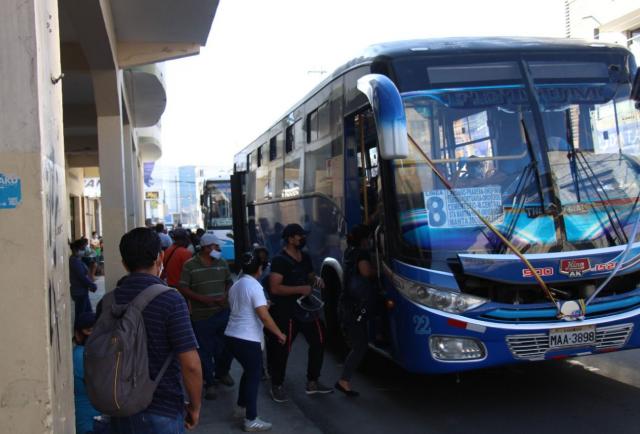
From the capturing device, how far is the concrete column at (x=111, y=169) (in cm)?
1095

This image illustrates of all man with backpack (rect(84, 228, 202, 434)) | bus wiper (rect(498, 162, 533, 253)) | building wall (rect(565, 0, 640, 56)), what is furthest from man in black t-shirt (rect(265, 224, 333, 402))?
building wall (rect(565, 0, 640, 56))

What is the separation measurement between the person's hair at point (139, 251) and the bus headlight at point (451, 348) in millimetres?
3100

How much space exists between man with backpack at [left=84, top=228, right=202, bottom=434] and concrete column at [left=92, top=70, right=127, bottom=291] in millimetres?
8120

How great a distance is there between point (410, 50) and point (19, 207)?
4.12 m

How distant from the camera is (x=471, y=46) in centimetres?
643

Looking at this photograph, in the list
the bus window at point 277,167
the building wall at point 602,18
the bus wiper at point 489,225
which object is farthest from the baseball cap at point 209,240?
the building wall at point 602,18

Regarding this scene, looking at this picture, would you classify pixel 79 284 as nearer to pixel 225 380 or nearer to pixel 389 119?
pixel 225 380

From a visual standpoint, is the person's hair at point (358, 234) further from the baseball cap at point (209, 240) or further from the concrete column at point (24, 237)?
the concrete column at point (24, 237)

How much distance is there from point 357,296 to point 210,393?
194cm

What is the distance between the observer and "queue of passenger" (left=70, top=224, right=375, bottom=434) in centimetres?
306

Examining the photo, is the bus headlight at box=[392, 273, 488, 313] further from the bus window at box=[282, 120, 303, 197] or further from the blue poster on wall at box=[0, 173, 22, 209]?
the bus window at box=[282, 120, 303, 197]

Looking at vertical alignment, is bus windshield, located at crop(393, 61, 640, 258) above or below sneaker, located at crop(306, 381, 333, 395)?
above

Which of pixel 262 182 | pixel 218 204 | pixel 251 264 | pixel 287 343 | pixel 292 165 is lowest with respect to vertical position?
pixel 287 343

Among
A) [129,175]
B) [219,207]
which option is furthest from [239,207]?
[219,207]
